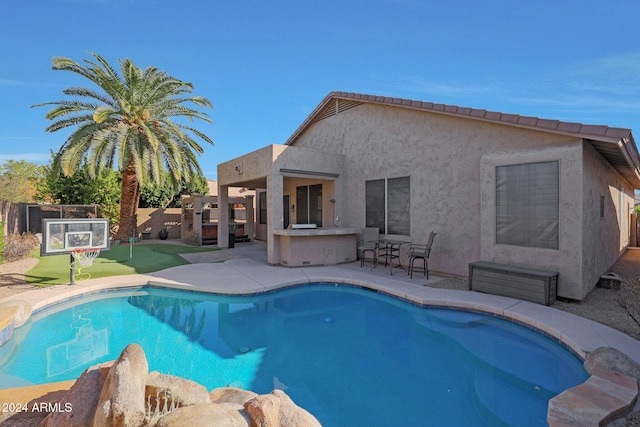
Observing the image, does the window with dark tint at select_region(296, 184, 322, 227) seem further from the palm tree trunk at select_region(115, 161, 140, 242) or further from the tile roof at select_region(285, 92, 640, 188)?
the palm tree trunk at select_region(115, 161, 140, 242)

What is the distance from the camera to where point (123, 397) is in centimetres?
256

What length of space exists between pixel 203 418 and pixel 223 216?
51.2 ft

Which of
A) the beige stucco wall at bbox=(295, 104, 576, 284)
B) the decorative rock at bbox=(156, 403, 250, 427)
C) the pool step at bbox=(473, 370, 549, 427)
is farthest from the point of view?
the beige stucco wall at bbox=(295, 104, 576, 284)

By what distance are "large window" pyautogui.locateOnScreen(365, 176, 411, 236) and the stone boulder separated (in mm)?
9196

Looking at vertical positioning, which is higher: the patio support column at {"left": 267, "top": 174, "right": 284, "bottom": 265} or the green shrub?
the patio support column at {"left": 267, "top": 174, "right": 284, "bottom": 265}

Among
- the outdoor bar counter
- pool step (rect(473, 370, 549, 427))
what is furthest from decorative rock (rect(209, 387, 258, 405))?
the outdoor bar counter

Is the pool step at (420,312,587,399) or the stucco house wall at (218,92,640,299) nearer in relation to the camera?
the pool step at (420,312,587,399)

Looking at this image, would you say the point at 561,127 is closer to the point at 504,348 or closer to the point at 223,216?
the point at 504,348

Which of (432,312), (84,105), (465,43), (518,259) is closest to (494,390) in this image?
(432,312)

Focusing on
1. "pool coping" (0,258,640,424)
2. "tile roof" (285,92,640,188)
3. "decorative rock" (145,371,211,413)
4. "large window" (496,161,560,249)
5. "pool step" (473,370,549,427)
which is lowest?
"pool step" (473,370,549,427)

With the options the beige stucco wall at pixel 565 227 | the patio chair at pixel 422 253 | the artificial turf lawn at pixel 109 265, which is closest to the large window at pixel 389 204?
the patio chair at pixel 422 253

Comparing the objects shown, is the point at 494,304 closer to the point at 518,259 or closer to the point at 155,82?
the point at 518,259

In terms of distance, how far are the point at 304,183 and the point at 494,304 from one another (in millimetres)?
10230

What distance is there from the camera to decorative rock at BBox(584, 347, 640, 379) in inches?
163
